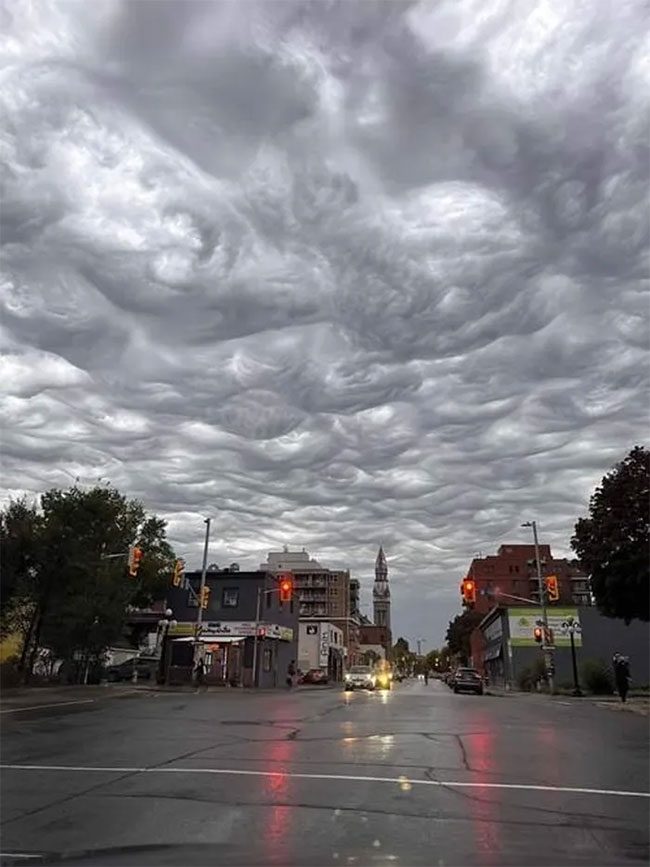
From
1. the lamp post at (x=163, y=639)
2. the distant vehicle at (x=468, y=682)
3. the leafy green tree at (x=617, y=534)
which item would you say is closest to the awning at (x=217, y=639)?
the lamp post at (x=163, y=639)

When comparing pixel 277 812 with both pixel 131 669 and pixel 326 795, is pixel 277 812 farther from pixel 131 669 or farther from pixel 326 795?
pixel 131 669

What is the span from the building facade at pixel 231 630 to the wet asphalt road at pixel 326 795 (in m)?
43.3

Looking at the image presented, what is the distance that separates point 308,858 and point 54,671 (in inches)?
1784

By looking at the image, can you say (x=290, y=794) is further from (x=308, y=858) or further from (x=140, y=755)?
(x=140, y=755)

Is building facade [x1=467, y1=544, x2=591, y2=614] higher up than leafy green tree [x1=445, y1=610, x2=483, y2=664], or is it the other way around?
building facade [x1=467, y1=544, x2=591, y2=614]

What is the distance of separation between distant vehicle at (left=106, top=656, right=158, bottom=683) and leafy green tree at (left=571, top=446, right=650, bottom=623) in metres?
32.8

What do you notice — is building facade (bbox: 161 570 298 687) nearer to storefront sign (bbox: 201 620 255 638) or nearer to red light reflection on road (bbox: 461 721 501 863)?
storefront sign (bbox: 201 620 255 638)

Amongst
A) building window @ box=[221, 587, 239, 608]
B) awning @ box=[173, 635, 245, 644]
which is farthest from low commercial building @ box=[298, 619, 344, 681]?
awning @ box=[173, 635, 245, 644]

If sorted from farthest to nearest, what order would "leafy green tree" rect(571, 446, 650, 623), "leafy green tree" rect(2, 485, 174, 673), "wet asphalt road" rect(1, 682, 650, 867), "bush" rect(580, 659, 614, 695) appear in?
"bush" rect(580, 659, 614, 695) → "leafy green tree" rect(2, 485, 174, 673) → "leafy green tree" rect(571, 446, 650, 623) → "wet asphalt road" rect(1, 682, 650, 867)

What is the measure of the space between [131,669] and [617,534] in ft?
126

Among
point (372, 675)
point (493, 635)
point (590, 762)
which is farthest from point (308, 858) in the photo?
point (493, 635)

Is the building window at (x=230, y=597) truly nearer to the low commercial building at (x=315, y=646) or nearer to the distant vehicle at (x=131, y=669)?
the distant vehicle at (x=131, y=669)

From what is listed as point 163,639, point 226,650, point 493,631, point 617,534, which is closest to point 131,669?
point 163,639

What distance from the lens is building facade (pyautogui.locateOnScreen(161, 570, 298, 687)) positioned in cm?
6009
